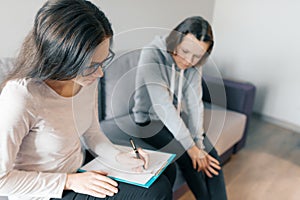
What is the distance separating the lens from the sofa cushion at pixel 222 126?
4.77 feet

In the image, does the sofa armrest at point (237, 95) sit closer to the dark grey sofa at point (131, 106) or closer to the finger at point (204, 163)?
the dark grey sofa at point (131, 106)

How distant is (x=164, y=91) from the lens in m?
1.24

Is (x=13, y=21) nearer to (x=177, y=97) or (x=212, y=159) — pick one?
(x=177, y=97)

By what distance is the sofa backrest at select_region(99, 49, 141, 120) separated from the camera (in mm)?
1318

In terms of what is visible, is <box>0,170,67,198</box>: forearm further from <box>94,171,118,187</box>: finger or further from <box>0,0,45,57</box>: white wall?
<box>0,0,45,57</box>: white wall

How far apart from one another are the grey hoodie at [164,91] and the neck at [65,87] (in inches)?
16.6

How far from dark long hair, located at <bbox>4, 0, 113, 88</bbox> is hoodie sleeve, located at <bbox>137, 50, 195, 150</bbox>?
0.50m

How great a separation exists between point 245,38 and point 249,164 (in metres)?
1.18

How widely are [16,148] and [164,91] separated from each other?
0.67 metres

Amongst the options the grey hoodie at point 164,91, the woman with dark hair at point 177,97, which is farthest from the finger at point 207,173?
the grey hoodie at point 164,91

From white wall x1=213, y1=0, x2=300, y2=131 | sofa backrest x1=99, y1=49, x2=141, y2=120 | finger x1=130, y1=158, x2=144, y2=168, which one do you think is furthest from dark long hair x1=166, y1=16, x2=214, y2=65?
white wall x1=213, y1=0, x2=300, y2=131

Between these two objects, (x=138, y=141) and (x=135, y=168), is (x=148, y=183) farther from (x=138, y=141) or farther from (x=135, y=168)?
(x=138, y=141)

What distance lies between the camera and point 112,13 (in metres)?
1.68

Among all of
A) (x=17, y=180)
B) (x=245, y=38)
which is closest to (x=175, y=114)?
(x=17, y=180)
